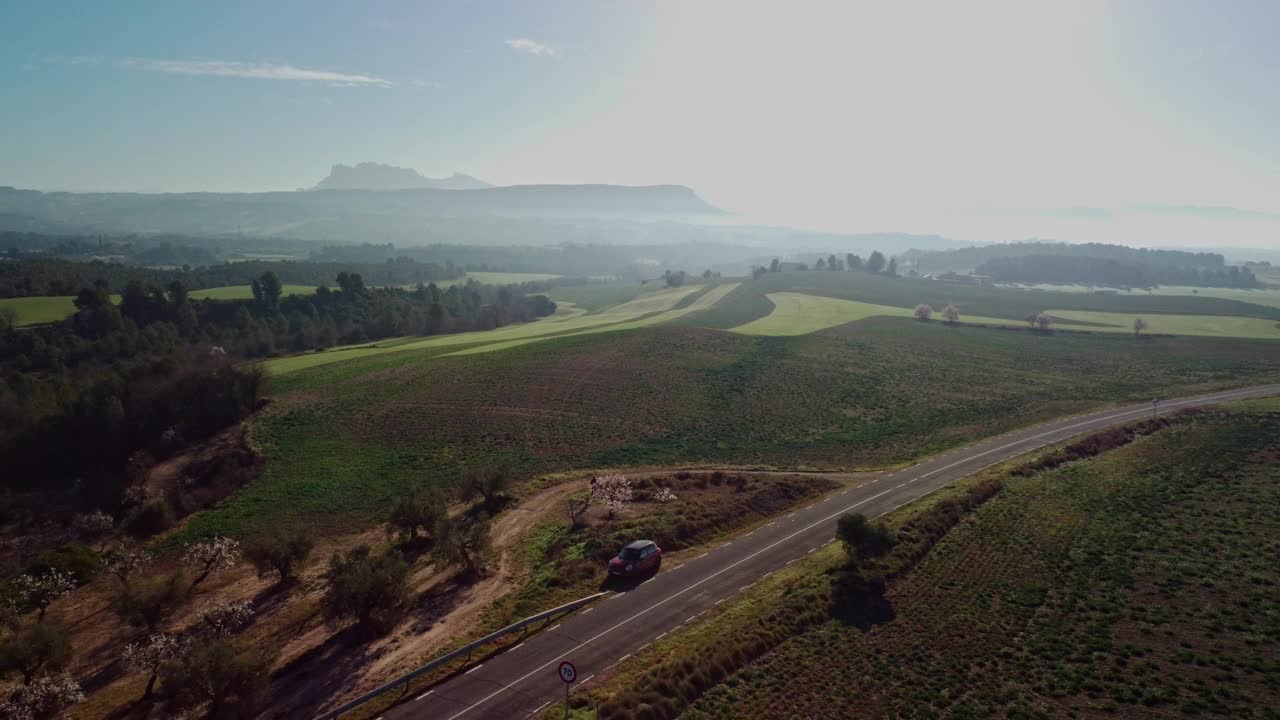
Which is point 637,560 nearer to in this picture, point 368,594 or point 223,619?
point 368,594

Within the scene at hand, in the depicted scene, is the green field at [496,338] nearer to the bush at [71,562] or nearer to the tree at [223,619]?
the bush at [71,562]

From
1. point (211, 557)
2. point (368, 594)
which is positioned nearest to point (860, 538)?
point (368, 594)

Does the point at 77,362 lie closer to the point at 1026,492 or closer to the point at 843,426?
the point at 843,426

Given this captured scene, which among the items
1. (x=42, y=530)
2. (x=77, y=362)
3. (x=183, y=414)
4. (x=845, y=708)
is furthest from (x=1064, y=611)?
(x=77, y=362)

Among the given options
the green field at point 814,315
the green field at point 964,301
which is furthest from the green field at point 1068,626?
the green field at point 964,301

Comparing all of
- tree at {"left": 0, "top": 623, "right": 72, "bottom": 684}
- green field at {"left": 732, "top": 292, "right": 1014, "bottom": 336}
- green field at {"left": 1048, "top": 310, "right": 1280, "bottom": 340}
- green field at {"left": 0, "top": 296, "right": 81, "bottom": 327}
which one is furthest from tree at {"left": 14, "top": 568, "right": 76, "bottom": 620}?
green field at {"left": 1048, "top": 310, "right": 1280, "bottom": 340}
